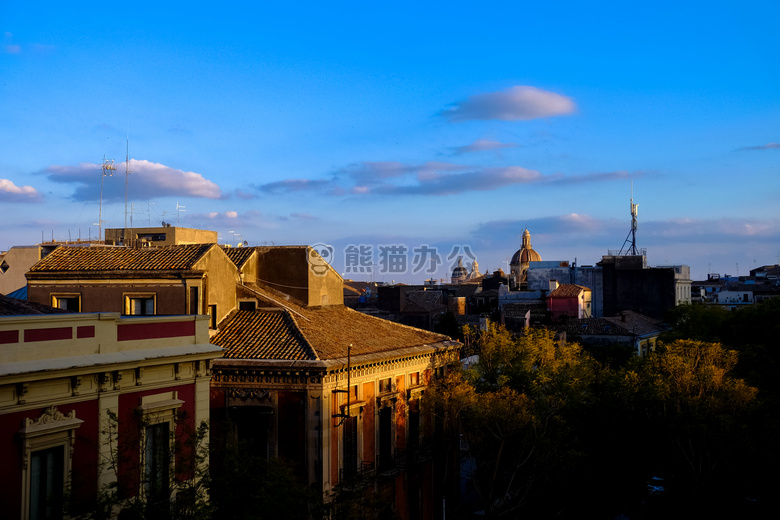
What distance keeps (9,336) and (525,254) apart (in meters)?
116

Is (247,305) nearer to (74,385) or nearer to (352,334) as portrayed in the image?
(352,334)

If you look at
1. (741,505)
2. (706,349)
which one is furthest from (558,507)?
(706,349)

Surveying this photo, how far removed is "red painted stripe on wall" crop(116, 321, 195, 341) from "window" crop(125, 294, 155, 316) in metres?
7.61

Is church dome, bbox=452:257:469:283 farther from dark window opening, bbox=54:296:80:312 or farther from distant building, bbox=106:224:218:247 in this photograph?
dark window opening, bbox=54:296:80:312

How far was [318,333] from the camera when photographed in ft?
82.4

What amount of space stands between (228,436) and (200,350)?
6241 mm

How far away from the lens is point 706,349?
98.4 ft

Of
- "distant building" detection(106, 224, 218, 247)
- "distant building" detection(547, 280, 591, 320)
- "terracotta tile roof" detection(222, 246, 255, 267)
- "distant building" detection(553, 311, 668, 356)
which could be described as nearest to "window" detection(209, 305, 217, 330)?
"terracotta tile roof" detection(222, 246, 255, 267)

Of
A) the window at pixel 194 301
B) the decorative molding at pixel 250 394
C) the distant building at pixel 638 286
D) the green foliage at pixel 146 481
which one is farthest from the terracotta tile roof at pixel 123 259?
the distant building at pixel 638 286

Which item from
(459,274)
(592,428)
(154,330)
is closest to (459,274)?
(459,274)

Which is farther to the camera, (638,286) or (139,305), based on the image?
(638,286)

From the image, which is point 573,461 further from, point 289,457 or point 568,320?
point 568,320

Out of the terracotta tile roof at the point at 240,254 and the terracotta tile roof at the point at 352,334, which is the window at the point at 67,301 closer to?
the terracotta tile roof at the point at 240,254

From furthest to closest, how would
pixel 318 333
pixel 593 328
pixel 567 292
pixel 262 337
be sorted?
pixel 567 292 → pixel 593 328 → pixel 318 333 → pixel 262 337
